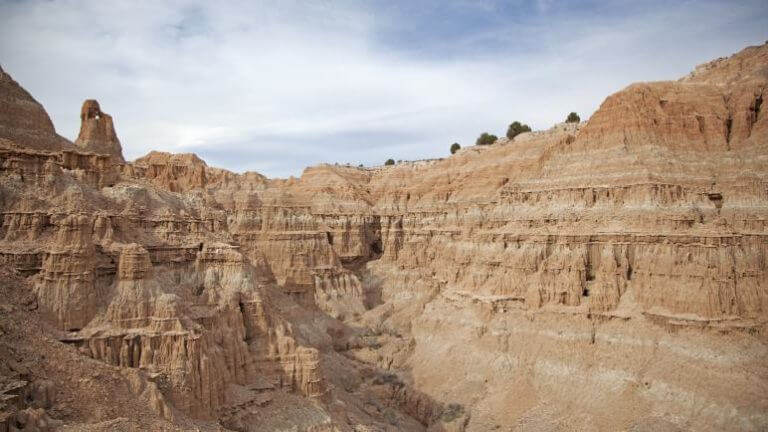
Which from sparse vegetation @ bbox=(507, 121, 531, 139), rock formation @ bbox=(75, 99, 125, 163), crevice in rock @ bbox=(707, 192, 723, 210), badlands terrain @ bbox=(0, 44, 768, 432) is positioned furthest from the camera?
sparse vegetation @ bbox=(507, 121, 531, 139)

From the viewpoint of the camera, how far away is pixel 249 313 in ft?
113

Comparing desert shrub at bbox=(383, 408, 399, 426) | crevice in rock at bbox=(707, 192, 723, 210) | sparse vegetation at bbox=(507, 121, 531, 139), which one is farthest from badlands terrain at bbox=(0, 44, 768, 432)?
sparse vegetation at bbox=(507, 121, 531, 139)

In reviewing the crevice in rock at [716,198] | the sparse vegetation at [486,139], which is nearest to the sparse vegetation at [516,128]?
the sparse vegetation at [486,139]

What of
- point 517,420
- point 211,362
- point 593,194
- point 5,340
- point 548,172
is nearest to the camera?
point 5,340

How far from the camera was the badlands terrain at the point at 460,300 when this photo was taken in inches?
1031

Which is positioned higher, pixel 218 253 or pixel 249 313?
pixel 218 253

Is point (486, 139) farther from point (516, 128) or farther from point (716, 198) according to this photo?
point (716, 198)

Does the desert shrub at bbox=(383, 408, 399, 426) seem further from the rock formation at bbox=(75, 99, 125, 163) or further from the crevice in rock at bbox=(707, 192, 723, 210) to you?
the rock formation at bbox=(75, 99, 125, 163)

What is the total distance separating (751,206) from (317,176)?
5420cm

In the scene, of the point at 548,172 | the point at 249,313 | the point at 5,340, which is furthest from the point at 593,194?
the point at 5,340

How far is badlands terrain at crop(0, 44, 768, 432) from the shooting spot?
2619cm

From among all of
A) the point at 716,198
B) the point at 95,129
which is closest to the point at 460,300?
the point at 716,198

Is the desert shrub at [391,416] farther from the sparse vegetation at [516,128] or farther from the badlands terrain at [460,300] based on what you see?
the sparse vegetation at [516,128]

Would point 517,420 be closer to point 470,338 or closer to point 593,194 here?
point 470,338
